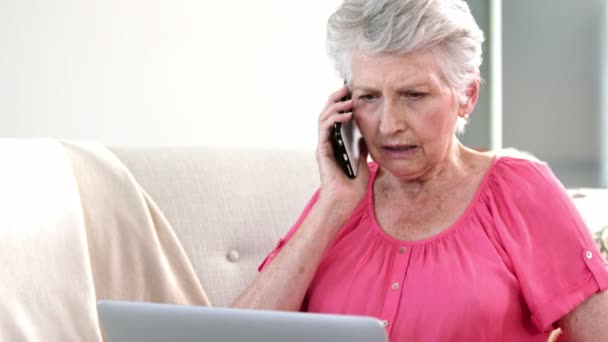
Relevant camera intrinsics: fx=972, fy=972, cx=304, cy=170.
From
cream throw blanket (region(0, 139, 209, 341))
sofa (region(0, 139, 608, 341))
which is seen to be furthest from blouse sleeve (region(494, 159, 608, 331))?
cream throw blanket (region(0, 139, 209, 341))

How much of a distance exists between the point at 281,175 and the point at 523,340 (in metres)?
0.72

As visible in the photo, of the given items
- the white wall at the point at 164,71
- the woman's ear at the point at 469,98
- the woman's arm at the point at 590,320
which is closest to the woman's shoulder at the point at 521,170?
the woman's ear at the point at 469,98

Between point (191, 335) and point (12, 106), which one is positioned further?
point (12, 106)

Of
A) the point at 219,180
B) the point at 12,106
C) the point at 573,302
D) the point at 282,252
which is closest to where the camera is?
the point at 573,302

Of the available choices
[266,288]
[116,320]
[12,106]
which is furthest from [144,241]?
[12,106]

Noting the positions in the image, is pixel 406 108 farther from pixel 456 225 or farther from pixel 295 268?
pixel 295 268

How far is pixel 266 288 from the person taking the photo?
1684 mm

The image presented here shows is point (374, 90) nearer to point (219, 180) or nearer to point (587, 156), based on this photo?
point (219, 180)

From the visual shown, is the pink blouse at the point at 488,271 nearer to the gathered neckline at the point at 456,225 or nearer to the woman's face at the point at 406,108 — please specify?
the gathered neckline at the point at 456,225

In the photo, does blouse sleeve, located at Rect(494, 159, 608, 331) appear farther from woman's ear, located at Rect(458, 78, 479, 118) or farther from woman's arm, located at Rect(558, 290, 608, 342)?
woman's ear, located at Rect(458, 78, 479, 118)

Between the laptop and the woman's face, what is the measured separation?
569 millimetres

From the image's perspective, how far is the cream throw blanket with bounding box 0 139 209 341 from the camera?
171 centimetres

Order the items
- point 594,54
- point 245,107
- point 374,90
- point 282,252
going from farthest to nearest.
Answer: point 594,54, point 245,107, point 282,252, point 374,90

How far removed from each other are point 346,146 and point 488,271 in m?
0.37
